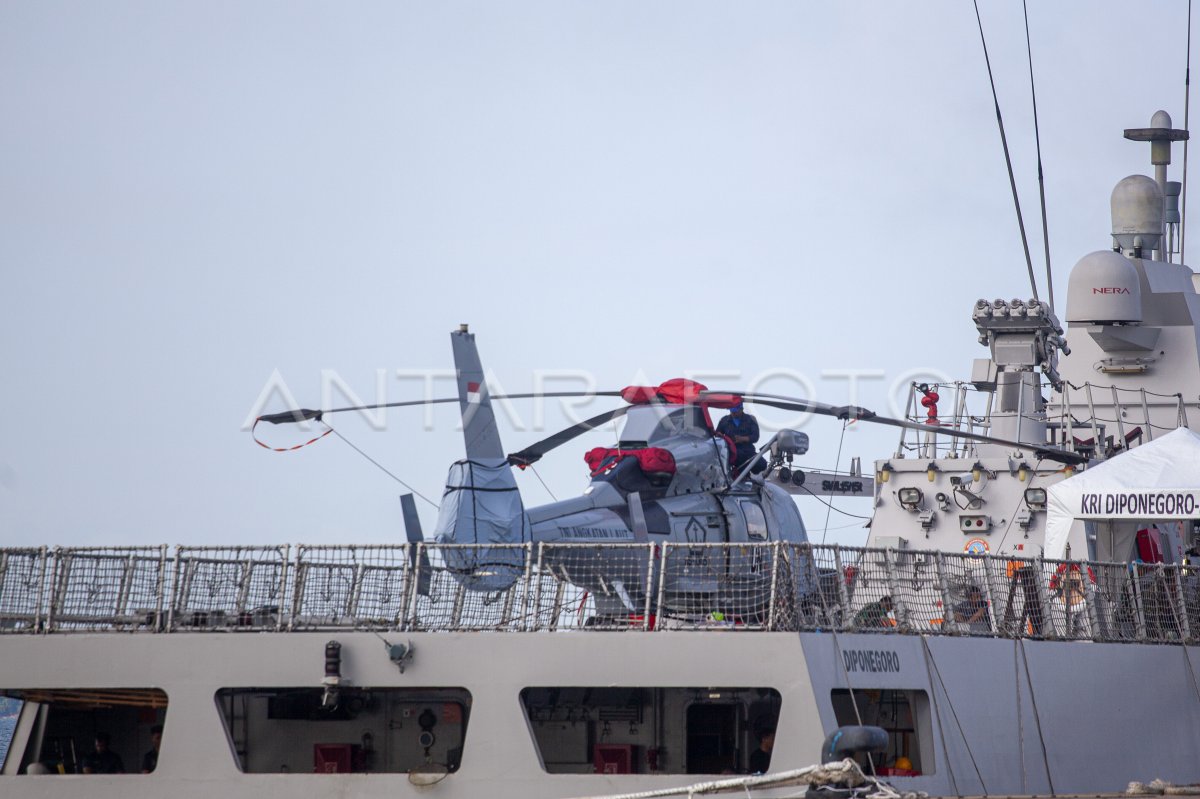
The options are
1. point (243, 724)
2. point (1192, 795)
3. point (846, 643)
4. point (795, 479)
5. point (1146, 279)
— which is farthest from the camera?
point (1146, 279)

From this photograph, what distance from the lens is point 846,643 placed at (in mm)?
12773

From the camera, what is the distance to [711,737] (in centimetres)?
1383

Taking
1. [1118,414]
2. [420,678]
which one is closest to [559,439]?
[420,678]

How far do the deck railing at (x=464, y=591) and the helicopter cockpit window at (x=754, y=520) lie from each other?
2.36 m

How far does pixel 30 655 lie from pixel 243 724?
6.23 feet

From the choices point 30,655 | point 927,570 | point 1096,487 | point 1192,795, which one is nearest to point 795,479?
point 1096,487

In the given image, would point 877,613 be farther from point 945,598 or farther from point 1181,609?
point 1181,609

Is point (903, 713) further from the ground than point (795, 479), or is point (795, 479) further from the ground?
point (795, 479)

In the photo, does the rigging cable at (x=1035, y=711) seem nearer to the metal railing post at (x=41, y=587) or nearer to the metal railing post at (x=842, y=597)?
the metal railing post at (x=842, y=597)

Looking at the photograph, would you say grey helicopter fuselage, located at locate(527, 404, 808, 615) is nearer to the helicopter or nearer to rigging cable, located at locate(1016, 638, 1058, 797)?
the helicopter

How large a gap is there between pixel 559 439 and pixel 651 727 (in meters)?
4.13

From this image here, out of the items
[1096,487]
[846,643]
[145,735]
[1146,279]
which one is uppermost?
[1146,279]

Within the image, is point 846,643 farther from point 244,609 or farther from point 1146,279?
point 1146,279

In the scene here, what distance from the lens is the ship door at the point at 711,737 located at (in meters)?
13.8
